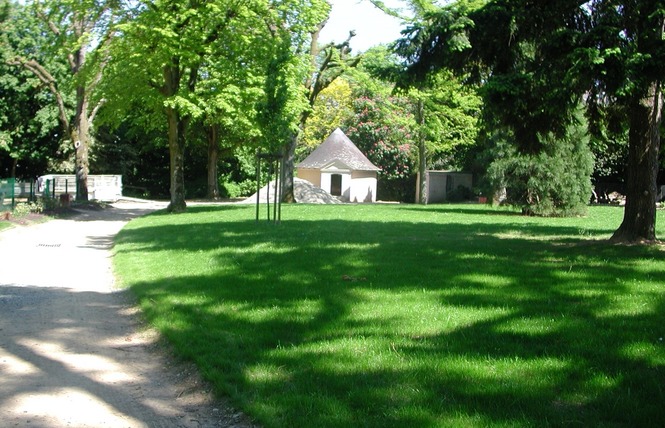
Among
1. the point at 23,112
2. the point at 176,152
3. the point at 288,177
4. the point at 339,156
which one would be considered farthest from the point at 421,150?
the point at 23,112

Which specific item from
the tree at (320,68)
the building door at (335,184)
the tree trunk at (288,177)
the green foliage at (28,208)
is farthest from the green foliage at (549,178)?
the building door at (335,184)

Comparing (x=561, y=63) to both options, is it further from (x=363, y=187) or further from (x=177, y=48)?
(x=363, y=187)

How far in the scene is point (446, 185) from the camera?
179ft

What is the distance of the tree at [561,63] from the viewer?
10.1 meters

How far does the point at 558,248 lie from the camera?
13.0 metres

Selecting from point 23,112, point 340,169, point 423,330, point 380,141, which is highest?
point 23,112

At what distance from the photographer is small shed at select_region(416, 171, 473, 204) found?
172ft

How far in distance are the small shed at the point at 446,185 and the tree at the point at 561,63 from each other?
3868 cm

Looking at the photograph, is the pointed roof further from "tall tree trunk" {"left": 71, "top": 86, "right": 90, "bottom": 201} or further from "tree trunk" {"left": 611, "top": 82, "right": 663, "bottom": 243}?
"tree trunk" {"left": 611, "top": 82, "right": 663, "bottom": 243}

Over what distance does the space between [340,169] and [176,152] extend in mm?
25354

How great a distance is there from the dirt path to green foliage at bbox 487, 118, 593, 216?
60.2ft

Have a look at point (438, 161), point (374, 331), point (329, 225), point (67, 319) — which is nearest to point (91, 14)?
point (329, 225)

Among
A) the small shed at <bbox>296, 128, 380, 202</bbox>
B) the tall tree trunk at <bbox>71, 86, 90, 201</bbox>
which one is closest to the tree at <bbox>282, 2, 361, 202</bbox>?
the tall tree trunk at <bbox>71, 86, 90, 201</bbox>

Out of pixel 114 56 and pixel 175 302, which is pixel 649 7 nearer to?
pixel 175 302
